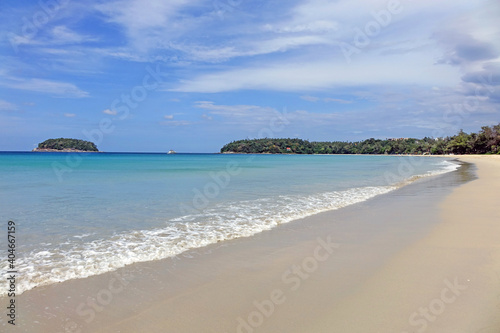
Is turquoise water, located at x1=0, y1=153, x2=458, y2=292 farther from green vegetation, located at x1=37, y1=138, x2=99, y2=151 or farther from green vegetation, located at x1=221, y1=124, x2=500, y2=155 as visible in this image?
green vegetation, located at x1=37, y1=138, x2=99, y2=151

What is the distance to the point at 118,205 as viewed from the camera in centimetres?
1181

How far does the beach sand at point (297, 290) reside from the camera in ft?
11.7

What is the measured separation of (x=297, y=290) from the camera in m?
4.43

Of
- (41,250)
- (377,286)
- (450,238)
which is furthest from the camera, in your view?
(450,238)

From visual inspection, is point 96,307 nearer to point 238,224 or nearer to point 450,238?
point 238,224

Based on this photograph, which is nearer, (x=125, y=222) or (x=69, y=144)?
(x=125, y=222)

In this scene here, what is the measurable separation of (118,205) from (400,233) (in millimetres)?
9554

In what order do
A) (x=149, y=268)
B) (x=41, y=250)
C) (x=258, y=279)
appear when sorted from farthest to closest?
(x=41, y=250)
(x=149, y=268)
(x=258, y=279)

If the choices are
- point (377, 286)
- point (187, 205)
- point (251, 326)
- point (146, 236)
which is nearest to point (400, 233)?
point (377, 286)

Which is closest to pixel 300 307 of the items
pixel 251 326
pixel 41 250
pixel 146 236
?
pixel 251 326

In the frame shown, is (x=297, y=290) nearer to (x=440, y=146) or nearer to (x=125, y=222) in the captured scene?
(x=125, y=222)

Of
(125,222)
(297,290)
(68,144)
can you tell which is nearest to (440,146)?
(125,222)

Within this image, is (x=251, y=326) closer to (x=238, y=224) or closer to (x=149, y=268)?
(x=149, y=268)

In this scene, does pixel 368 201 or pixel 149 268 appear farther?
pixel 368 201
